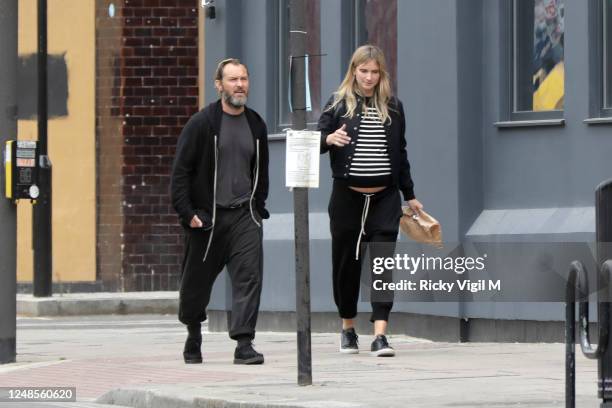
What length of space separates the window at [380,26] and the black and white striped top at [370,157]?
2634 mm

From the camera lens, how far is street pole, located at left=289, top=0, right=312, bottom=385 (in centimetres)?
995

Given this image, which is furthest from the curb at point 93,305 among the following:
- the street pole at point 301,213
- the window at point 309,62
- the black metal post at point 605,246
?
the black metal post at point 605,246

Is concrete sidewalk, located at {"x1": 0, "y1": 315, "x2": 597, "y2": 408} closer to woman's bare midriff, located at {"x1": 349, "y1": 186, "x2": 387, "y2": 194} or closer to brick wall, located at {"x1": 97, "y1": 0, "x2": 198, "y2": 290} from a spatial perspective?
woman's bare midriff, located at {"x1": 349, "y1": 186, "x2": 387, "y2": 194}

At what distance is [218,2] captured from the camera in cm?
1680

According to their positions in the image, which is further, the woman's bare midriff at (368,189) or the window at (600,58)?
the window at (600,58)

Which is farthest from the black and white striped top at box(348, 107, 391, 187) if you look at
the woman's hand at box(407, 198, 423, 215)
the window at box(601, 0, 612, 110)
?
the window at box(601, 0, 612, 110)

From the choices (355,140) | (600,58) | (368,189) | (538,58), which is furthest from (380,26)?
(368,189)

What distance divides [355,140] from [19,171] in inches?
105

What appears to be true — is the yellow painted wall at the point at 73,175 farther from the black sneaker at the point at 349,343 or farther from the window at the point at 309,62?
the black sneaker at the point at 349,343

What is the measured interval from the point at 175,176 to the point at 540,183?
292 cm

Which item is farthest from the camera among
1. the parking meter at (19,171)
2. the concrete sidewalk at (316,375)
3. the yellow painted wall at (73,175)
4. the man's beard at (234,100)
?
the yellow painted wall at (73,175)

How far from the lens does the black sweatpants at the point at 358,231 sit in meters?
Result: 11.9

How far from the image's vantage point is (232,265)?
38.7 feet

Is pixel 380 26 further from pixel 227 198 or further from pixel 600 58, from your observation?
pixel 227 198
